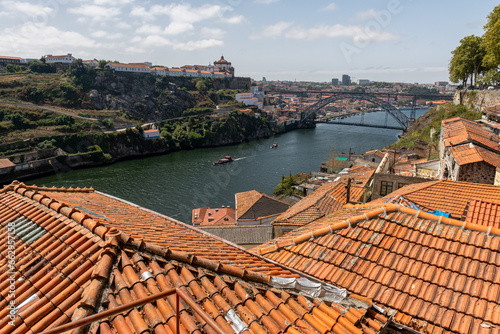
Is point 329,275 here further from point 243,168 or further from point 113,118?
point 113,118

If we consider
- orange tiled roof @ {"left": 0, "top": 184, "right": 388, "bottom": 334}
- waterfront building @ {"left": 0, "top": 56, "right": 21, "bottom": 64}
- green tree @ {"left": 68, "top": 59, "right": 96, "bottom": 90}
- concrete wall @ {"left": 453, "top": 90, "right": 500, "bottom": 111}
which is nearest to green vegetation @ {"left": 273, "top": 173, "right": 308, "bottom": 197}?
concrete wall @ {"left": 453, "top": 90, "right": 500, "bottom": 111}

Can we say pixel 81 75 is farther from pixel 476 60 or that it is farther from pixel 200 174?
pixel 476 60

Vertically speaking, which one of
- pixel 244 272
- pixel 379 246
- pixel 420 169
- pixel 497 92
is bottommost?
pixel 420 169

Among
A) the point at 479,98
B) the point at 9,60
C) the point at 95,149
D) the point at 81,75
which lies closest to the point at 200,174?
the point at 95,149

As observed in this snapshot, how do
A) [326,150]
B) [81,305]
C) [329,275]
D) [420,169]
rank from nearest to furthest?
[81,305] < [329,275] < [420,169] < [326,150]

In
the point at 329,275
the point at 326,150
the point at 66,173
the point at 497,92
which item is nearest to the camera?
the point at 329,275

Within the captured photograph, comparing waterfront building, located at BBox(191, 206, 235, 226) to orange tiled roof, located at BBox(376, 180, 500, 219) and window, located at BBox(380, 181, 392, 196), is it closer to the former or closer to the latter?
window, located at BBox(380, 181, 392, 196)

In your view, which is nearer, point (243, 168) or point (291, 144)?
point (243, 168)

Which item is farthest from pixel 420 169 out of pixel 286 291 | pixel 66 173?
pixel 66 173
